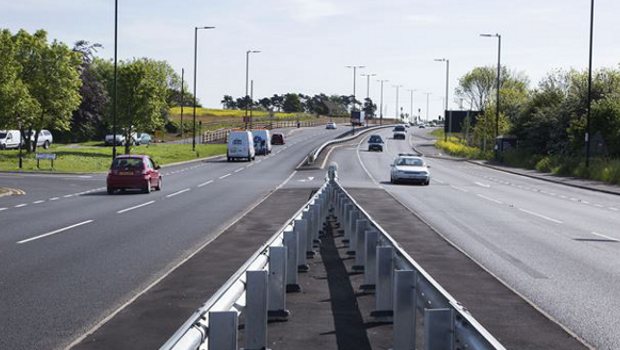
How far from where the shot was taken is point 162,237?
17516 millimetres

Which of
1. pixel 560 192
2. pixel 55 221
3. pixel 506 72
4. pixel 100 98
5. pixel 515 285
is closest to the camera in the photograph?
pixel 515 285

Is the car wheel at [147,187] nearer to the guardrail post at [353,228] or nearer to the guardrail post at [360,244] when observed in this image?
the guardrail post at [353,228]

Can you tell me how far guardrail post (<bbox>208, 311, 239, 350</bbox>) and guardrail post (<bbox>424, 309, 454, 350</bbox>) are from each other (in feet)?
4.06

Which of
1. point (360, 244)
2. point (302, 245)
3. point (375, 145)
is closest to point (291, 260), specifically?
point (302, 245)

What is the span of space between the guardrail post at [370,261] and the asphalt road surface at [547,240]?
1.97m

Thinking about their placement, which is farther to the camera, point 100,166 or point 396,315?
point 100,166

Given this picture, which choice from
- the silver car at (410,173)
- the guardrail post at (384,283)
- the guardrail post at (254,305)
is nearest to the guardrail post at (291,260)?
the guardrail post at (384,283)

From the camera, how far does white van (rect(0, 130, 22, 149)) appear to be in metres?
66.5

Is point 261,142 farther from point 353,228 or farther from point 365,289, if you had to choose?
point 365,289

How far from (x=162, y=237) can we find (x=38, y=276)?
5.47m

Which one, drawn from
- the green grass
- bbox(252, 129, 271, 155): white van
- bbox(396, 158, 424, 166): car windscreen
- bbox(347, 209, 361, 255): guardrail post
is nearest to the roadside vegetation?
bbox(396, 158, 424, 166): car windscreen

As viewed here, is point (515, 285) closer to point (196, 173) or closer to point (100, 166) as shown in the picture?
point (196, 173)

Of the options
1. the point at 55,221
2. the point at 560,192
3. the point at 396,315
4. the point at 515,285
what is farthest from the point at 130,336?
the point at 560,192

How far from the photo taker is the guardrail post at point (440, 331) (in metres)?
5.43
